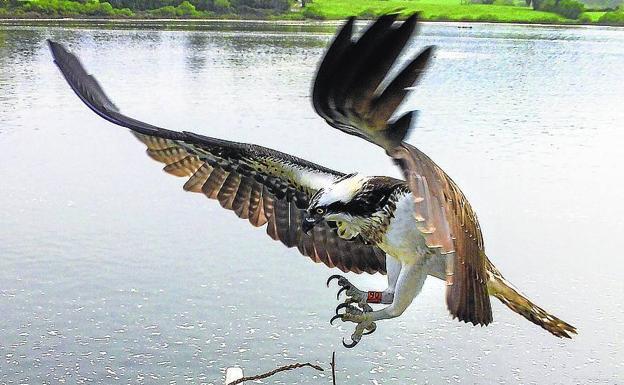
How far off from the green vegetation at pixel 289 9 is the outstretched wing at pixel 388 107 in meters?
27.5

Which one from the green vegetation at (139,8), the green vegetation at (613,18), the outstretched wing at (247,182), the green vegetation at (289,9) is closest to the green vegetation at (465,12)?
the green vegetation at (289,9)

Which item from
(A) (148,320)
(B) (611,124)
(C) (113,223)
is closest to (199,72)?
(B) (611,124)

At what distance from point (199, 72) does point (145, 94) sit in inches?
149

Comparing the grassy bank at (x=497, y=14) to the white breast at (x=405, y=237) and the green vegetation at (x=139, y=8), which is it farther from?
the white breast at (x=405, y=237)

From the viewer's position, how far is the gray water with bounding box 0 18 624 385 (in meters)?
6.17

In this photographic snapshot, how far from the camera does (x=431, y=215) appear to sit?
88.2 inches

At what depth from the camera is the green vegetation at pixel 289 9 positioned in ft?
110

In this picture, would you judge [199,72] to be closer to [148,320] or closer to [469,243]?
[148,320]

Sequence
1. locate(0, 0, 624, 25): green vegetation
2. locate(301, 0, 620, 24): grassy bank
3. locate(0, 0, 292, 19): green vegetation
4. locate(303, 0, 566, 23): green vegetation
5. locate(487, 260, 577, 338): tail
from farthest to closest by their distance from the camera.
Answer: locate(301, 0, 620, 24): grassy bank → locate(0, 0, 292, 19): green vegetation → locate(0, 0, 624, 25): green vegetation → locate(303, 0, 566, 23): green vegetation → locate(487, 260, 577, 338): tail

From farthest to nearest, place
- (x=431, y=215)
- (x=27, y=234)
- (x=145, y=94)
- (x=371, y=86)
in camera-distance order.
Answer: (x=145, y=94), (x=27, y=234), (x=431, y=215), (x=371, y=86)

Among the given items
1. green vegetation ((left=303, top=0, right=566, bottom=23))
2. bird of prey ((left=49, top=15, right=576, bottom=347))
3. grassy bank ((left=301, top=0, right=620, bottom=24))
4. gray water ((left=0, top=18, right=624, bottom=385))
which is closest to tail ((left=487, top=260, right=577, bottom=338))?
bird of prey ((left=49, top=15, right=576, bottom=347))

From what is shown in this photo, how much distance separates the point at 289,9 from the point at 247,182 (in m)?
31.2

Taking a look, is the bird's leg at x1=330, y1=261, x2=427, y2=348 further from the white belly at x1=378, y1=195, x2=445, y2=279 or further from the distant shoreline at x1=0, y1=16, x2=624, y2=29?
the distant shoreline at x1=0, y1=16, x2=624, y2=29

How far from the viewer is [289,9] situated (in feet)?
110
